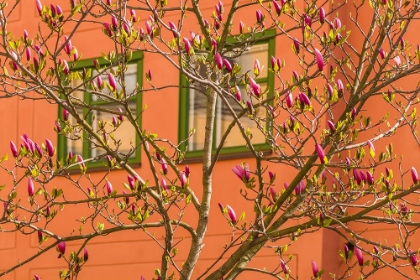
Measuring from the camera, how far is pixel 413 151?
14.5 m

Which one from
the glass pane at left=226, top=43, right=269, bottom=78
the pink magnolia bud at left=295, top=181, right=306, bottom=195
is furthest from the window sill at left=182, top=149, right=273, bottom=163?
the pink magnolia bud at left=295, top=181, right=306, bottom=195

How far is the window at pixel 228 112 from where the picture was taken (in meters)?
15.6

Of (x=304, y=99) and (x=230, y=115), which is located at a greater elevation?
(x=304, y=99)

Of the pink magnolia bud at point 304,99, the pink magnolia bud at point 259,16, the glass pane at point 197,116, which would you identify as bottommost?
the glass pane at point 197,116

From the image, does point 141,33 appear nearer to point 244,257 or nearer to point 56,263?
point 244,257

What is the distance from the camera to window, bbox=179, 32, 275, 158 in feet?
51.2

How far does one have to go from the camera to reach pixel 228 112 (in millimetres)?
16078

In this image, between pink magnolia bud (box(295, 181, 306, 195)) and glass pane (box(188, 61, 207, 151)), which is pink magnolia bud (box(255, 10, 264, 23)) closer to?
pink magnolia bud (box(295, 181, 306, 195))

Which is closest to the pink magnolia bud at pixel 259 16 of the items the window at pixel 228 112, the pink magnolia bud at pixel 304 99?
the pink magnolia bud at pixel 304 99

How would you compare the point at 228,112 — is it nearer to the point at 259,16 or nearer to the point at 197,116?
the point at 197,116

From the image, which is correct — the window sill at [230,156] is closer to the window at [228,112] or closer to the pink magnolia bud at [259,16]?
the window at [228,112]

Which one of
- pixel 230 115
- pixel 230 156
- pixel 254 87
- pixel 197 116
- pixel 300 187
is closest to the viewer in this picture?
pixel 254 87

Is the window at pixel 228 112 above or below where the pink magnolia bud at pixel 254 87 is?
below

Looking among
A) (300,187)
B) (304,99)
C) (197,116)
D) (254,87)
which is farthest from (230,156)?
(254,87)
